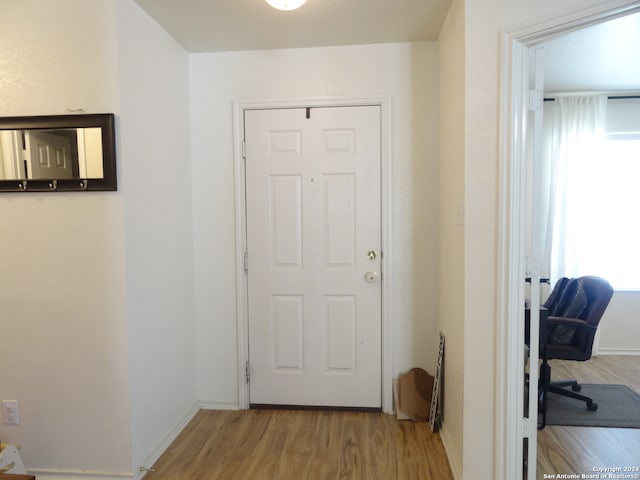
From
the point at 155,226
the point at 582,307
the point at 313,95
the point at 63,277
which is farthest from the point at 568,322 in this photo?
the point at 63,277

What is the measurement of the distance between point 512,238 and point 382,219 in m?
0.95

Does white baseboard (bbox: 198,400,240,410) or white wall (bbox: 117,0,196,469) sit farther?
white baseboard (bbox: 198,400,240,410)

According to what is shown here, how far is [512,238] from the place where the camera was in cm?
169

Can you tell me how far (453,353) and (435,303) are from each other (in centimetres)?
50

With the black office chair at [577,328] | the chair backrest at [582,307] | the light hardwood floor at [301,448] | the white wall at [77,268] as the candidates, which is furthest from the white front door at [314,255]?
the chair backrest at [582,307]

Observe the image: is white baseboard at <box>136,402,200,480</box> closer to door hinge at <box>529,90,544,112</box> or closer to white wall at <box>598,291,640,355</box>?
door hinge at <box>529,90,544,112</box>

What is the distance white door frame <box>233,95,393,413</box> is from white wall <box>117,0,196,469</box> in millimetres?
330

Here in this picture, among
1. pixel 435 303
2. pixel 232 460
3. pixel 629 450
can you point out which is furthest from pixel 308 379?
pixel 629 450

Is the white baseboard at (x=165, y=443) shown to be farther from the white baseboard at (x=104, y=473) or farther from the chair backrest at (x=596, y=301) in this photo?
the chair backrest at (x=596, y=301)

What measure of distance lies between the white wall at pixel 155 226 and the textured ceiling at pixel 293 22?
16 cm

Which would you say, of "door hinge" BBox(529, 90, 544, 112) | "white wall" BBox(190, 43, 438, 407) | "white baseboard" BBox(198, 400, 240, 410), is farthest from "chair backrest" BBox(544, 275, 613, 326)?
"white baseboard" BBox(198, 400, 240, 410)

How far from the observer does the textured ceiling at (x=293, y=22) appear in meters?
2.01

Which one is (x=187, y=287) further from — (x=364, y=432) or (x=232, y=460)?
(x=364, y=432)

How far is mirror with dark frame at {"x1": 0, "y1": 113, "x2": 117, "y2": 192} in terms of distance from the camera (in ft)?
5.94
